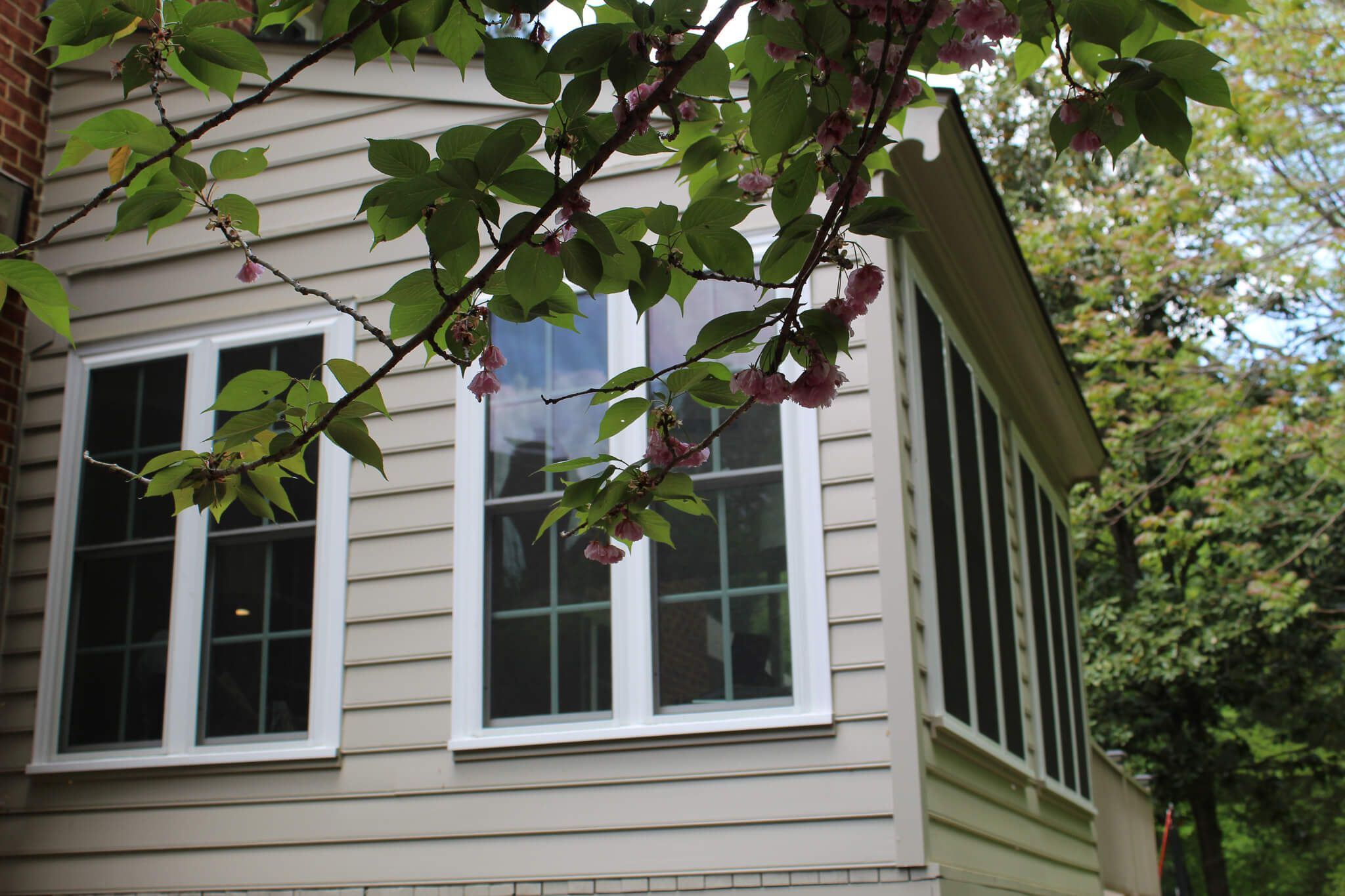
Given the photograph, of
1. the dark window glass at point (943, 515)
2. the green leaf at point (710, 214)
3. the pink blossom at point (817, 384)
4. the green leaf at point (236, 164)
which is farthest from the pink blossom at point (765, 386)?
the dark window glass at point (943, 515)

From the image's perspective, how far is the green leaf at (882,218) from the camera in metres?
2.01

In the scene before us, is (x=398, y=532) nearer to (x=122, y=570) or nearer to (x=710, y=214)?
(x=122, y=570)

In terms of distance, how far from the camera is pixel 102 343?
5859 millimetres

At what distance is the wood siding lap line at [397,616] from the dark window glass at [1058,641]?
450 centimetres

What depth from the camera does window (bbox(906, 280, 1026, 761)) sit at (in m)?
5.07

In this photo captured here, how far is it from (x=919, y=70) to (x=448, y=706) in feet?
10.9

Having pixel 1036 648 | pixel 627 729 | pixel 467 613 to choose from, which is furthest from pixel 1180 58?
pixel 1036 648

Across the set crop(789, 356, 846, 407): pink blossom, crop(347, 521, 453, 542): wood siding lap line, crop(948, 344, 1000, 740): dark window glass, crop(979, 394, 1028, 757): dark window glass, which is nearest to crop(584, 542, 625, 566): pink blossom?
crop(789, 356, 846, 407): pink blossom

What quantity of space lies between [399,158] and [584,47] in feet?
1.07

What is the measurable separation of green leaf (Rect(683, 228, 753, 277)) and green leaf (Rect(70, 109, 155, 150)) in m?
0.93

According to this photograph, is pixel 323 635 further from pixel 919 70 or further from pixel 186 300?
pixel 919 70

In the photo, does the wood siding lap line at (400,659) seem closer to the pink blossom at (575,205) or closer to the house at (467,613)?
the house at (467,613)

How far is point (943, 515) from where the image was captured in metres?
5.40

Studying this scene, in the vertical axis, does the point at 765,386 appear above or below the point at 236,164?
below
